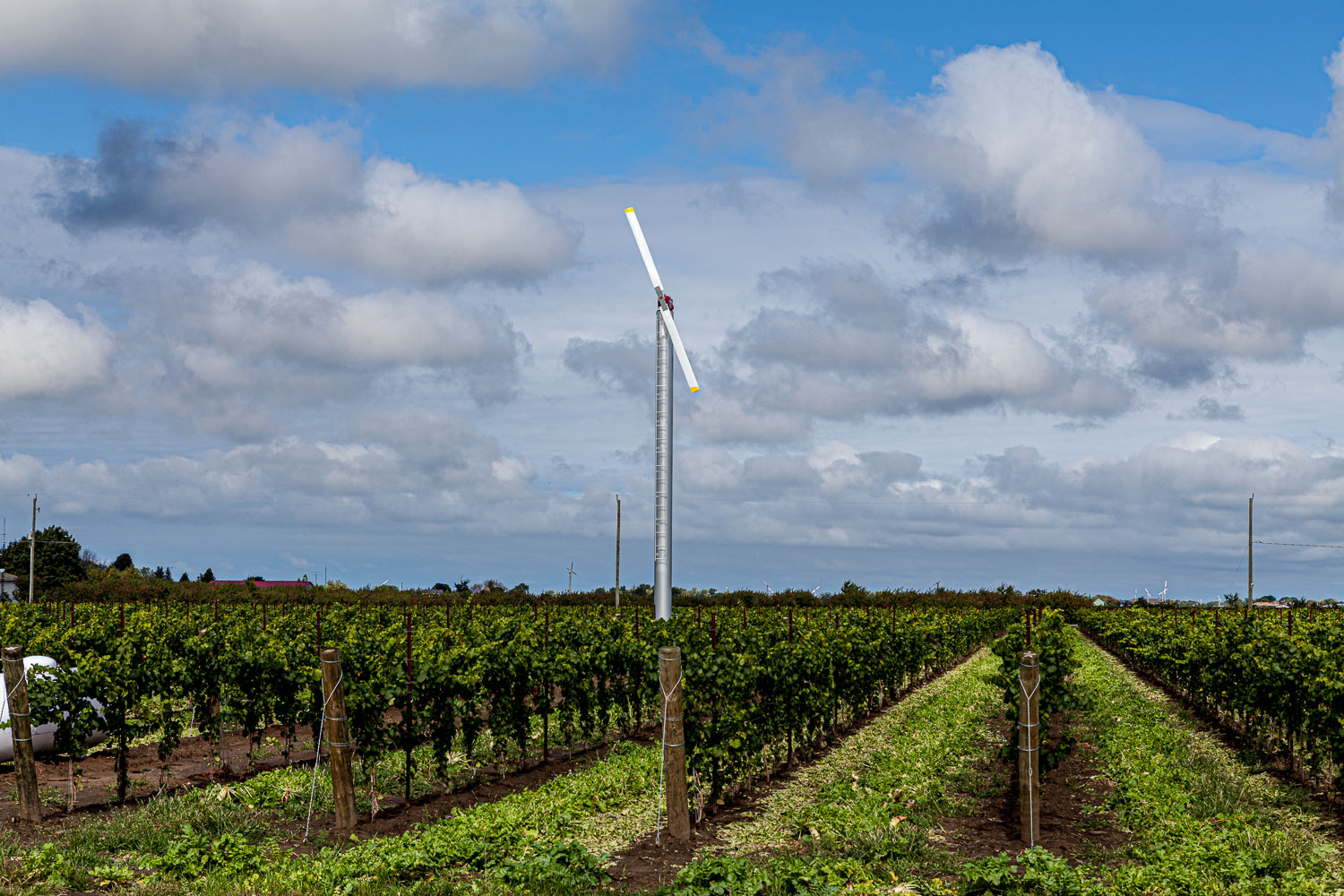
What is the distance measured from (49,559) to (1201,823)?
85.0 meters

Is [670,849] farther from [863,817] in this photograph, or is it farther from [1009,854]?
[1009,854]

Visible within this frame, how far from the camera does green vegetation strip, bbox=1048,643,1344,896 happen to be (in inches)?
363

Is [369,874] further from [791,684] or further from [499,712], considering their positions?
[791,684]

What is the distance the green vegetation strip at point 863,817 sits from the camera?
8906 mm

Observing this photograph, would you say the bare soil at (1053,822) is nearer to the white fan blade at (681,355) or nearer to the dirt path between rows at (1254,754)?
the dirt path between rows at (1254,754)

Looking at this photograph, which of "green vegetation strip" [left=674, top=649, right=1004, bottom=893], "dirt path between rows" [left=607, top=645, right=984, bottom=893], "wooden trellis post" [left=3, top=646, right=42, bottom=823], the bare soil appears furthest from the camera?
"wooden trellis post" [left=3, top=646, right=42, bottom=823]

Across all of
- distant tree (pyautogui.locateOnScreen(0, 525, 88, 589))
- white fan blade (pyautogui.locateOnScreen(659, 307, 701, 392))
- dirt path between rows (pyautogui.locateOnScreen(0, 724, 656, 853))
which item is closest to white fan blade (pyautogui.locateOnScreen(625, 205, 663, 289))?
white fan blade (pyautogui.locateOnScreen(659, 307, 701, 392))

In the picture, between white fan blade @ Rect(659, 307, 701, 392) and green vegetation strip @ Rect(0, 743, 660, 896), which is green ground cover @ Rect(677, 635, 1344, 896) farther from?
white fan blade @ Rect(659, 307, 701, 392)

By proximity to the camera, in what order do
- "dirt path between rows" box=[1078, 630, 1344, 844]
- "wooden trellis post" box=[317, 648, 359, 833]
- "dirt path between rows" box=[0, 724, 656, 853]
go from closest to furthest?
"wooden trellis post" box=[317, 648, 359, 833] < "dirt path between rows" box=[0, 724, 656, 853] < "dirt path between rows" box=[1078, 630, 1344, 844]

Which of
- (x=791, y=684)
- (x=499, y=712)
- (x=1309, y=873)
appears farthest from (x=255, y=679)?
(x=1309, y=873)

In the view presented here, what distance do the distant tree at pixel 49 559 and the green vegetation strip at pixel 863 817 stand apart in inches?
2956

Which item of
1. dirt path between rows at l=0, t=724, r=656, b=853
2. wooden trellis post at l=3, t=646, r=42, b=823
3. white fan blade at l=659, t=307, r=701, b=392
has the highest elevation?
white fan blade at l=659, t=307, r=701, b=392

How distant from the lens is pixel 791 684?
49.9ft

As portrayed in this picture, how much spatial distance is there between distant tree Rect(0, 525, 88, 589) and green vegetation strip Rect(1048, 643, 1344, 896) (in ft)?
256
